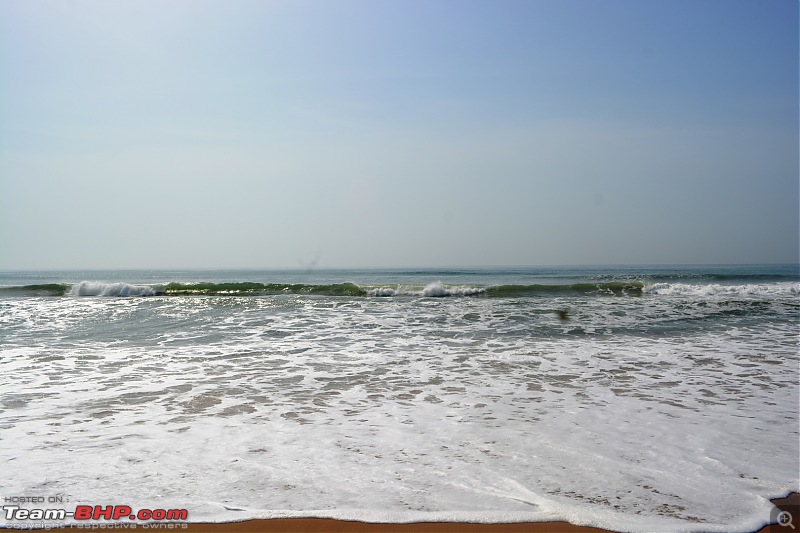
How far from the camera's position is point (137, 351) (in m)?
10.0

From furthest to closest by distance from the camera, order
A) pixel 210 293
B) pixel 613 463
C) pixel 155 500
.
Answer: pixel 210 293, pixel 613 463, pixel 155 500

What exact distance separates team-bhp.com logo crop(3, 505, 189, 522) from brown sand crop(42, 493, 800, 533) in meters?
0.11

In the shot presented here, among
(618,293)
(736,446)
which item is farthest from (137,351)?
(618,293)

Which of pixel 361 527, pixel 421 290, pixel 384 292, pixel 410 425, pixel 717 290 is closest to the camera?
pixel 361 527

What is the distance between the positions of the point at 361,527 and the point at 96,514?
1.92 m

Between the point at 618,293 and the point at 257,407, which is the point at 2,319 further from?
the point at 618,293

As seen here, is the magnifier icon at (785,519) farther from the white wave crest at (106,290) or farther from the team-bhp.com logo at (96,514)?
the white wave crest at (106,290)

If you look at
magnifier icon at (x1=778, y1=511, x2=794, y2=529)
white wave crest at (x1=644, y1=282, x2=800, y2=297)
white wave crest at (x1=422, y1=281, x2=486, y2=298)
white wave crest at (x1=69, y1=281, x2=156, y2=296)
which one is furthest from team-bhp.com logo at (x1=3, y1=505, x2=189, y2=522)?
white wave crest at (x1=69, y1=281, x2=156, y2=296)

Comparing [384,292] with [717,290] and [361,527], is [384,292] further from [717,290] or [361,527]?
[361,527]

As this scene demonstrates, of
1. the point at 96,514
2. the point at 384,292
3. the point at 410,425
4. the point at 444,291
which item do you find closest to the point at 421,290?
the point at 444,291

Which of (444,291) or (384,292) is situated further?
(384,292)

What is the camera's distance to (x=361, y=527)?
343 centimetres

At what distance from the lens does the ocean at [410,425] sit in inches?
149

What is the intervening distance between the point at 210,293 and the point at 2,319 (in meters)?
12.2
